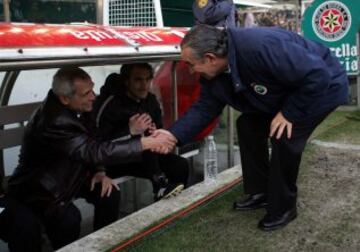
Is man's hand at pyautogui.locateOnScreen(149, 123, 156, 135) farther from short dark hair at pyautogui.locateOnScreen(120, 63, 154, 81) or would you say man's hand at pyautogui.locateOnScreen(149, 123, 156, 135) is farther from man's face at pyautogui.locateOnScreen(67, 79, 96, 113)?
man's face at pyautogui.locateOnScreen(67, 79, 96, 113)

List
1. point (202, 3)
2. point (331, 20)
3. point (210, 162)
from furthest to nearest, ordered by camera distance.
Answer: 1. point (331, 20)
2. point (202, 3)
3. point (210, 162)

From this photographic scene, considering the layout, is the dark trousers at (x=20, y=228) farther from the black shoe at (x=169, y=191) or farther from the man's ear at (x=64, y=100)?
the black shoe at (x=169, y=191)

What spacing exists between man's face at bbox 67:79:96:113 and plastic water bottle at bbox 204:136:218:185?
1.55 m

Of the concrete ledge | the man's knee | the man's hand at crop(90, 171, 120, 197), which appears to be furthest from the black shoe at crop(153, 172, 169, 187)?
the man's knee

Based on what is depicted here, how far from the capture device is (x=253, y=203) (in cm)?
390

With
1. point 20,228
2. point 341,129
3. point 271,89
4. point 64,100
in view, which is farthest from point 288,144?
point 341,129

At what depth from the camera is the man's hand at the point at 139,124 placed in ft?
13.2

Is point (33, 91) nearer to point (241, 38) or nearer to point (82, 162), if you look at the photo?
point (82, 162)

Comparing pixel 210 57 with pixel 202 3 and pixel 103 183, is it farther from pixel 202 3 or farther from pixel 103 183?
pixel 202 3

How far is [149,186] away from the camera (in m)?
5.09

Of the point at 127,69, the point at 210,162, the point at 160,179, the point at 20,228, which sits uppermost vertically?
the point at 127,69

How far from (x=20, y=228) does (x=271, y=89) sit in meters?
1.65

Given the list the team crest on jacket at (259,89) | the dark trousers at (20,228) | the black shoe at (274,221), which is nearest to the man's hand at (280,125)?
the team crest on jacket at (259,89)

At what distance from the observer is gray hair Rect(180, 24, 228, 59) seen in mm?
3045
